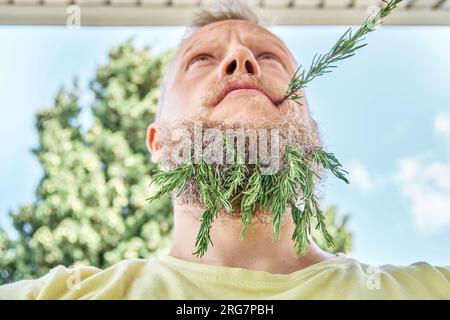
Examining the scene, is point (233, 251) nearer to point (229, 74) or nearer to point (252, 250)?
point (252, 250)

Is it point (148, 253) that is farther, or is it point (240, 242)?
point (148, 253)

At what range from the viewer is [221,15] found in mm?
1494

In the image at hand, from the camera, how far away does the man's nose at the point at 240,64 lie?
3.91ft

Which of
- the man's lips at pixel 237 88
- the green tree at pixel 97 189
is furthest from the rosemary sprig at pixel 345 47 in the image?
the green tree at pixel 97 189

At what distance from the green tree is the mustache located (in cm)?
164

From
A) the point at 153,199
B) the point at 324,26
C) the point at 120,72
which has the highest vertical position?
the point at 120,72

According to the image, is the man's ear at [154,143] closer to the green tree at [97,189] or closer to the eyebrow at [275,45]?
the eyebrow at [275,45]

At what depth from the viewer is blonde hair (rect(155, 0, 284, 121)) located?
149cm

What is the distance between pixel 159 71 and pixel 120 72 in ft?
0.81

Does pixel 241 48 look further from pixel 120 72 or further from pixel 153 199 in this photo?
pixel 120 72

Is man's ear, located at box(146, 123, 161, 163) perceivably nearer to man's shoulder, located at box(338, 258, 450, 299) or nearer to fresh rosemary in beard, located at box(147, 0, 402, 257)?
fresh rosemary in beard, located at box(147, 0, 402, 257)

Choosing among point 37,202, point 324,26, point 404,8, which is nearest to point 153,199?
point 324,26

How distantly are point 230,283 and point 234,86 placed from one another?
1.35 ft

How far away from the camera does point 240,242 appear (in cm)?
114
